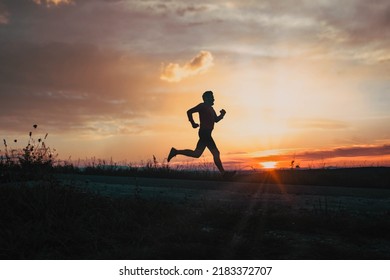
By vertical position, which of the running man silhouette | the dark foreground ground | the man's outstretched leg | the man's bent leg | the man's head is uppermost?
the man's head

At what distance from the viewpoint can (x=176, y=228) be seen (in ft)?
20.5

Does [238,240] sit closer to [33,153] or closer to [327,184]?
A: [33,153]

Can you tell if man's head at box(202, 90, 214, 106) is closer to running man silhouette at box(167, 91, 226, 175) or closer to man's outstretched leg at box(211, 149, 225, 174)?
running man silhouette at box(167, 91, 226, 175)

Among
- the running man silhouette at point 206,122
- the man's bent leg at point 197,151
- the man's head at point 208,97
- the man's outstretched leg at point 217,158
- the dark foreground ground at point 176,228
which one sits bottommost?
the dark foreground ground at point 176,228

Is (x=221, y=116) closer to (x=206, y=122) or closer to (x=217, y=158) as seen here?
(x=206, y=122)

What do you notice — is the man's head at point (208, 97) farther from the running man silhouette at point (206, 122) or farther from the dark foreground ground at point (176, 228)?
the dark foreground ground at point (176, 228)

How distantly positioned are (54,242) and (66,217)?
0.70 meters

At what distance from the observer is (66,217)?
20.2ft

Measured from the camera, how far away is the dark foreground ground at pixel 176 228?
5.23 metres

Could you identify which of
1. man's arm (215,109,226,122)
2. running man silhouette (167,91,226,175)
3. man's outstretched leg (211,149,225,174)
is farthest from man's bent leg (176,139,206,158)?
man's arm (215,109,226,122)

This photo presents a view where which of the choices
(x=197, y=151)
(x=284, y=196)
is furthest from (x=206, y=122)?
(x=284, y=196)

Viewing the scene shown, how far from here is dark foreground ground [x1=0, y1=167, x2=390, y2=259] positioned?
5.23 metres

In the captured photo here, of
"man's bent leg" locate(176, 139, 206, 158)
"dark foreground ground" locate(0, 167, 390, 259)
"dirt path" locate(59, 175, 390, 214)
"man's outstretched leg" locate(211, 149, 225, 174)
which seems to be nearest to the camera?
"dark foreground ground" locate(0, 167, 390, 259)

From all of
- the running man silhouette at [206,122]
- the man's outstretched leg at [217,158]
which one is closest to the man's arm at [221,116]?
the running man silhouette at [206,122]
